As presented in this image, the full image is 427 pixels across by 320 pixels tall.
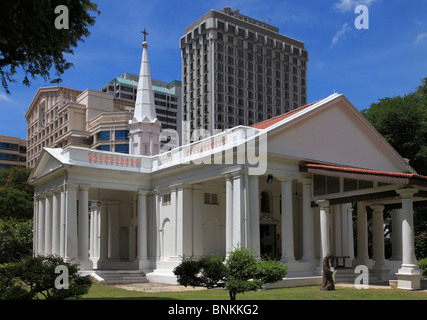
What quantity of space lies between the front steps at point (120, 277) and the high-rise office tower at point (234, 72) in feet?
237

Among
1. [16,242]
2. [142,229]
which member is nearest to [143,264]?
[142,229]

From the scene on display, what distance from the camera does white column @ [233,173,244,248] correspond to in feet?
70.6

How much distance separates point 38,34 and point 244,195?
1127 cm

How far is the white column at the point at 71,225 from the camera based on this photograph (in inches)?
976

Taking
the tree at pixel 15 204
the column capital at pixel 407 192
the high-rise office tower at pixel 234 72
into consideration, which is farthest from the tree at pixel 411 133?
the high-rise office tower at pixel 234 72

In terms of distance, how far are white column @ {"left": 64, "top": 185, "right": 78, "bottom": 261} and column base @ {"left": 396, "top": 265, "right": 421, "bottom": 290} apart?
14811mm

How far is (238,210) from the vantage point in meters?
21.7

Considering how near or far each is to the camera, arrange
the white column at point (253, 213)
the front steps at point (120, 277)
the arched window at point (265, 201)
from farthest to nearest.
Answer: the arched window at point (265, 201), the front steps at point (120, 277), the white column at point (253, 213)

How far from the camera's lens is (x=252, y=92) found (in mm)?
105688

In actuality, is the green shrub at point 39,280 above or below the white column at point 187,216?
below

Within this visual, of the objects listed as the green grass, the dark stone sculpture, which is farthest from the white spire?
the dark stone sculpture

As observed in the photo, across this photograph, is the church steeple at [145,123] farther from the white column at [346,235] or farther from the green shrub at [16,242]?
the white column at [346,235]

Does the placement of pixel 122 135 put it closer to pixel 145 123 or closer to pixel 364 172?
pixel 145 123

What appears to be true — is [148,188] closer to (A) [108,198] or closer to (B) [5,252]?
(A) [108,198]
